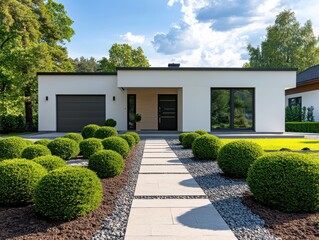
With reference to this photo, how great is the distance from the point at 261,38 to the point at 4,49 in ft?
112

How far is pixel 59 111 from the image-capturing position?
1794 cm

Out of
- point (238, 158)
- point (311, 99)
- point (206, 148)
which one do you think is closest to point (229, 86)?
point (206, 148)

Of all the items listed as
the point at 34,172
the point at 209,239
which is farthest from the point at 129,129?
the point at 209,239

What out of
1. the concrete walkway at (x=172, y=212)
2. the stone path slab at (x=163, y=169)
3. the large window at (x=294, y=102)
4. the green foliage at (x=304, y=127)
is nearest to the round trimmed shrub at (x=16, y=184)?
the concrete walkway at (x=172, y=212)

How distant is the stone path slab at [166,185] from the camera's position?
16.0 ft

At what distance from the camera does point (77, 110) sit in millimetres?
18000

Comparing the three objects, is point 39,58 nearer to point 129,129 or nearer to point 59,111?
point 59,111

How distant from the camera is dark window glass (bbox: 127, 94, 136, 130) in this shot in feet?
61.7

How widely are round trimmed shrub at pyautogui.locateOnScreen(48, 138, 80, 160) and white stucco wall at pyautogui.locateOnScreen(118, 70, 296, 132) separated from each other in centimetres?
897

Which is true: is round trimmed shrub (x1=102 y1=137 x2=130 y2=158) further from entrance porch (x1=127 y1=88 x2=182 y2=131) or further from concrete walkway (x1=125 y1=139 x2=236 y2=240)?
entrance porch (x1=127 y1=88 x2=182 y2=131)

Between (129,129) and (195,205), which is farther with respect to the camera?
(129,129)

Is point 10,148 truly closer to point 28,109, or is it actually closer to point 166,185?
point 166,185

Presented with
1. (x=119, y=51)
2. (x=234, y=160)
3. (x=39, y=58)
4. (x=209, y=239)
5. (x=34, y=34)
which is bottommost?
(x=209, y=239)

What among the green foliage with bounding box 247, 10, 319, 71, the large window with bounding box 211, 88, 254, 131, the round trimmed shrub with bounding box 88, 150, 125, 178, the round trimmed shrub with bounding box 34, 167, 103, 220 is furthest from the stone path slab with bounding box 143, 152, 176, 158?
the green foliage with bounding box 247, 10, 319, 71
